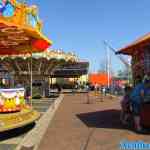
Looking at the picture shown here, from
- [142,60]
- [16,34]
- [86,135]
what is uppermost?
[16,34]

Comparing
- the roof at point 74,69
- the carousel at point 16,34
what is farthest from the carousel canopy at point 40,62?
the carousel at point 16,34

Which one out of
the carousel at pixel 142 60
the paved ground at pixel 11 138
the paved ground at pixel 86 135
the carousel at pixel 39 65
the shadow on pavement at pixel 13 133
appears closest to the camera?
the paved ground at pixel 86 135

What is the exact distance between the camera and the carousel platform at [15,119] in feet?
44.4

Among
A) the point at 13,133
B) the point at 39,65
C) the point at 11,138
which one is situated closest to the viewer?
the point at 11,138

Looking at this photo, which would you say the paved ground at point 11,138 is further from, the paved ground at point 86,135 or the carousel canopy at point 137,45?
the carousel canopy at point 137,45

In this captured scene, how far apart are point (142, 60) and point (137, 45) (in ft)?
2.26

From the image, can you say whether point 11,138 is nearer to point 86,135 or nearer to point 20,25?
point 86,135

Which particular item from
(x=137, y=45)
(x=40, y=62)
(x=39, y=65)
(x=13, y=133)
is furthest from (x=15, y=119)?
(x=39, y=65)

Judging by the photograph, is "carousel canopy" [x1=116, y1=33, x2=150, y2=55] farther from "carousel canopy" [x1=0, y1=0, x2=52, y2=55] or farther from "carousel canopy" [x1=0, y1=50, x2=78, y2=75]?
"carousel canopy" [x1=0, y1=50, x2=78, y2=75]

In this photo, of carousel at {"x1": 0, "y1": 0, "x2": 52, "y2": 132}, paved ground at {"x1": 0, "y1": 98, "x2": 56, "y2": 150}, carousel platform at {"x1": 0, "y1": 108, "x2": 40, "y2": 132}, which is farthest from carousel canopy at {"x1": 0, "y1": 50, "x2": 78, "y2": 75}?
paved ground at {"x1": 0, "y1": 98, "x2": 56, "y2": 150}

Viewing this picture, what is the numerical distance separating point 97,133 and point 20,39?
21.2 ft

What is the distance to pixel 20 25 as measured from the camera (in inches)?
554

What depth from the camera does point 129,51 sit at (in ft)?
55.4

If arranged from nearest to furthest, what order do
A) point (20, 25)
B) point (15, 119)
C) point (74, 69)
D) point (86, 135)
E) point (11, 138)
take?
1. point (86, 135)
2. point (11, 138)
3. point (20, 25)
4. point (15, 119)
5. point (74, 69)
